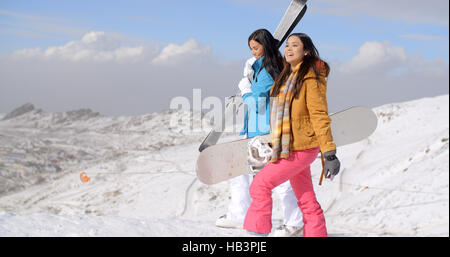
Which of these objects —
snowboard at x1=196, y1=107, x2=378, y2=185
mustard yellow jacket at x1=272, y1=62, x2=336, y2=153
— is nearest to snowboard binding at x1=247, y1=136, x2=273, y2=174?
mustard yellow jacket at x1=272, y1=62, x2=336, y2=153

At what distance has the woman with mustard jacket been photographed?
8.32 feet

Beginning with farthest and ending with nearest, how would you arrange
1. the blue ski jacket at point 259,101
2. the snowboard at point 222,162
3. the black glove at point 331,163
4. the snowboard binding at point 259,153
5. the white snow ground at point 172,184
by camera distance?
the white snow ground at point 172,184
the snowboard at point 222,162
the blue ski jacket at point 259,101
the snowboard binding at point 259,153
the black glove at point 331,163

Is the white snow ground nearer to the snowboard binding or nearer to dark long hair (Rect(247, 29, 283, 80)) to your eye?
the snowboard binding

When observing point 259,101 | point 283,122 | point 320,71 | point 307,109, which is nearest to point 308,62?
point 320,71

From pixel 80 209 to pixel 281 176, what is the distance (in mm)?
8519

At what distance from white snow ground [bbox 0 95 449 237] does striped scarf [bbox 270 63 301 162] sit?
1.59 m

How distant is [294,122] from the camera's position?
258 cm

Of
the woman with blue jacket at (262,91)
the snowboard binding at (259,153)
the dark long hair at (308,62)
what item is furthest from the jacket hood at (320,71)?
the snowboard binding at (259,153)

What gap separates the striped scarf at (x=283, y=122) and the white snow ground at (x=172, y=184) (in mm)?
1593

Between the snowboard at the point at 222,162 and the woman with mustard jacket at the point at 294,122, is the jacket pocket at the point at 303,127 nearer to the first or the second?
the woman with mustard jacket at the point at 294,122

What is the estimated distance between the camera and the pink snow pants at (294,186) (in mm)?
2600

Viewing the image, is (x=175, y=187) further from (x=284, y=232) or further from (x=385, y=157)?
(x=284, y=232)

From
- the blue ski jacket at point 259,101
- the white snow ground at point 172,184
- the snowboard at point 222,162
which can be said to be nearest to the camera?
the blue ski jacket at point 259,101
